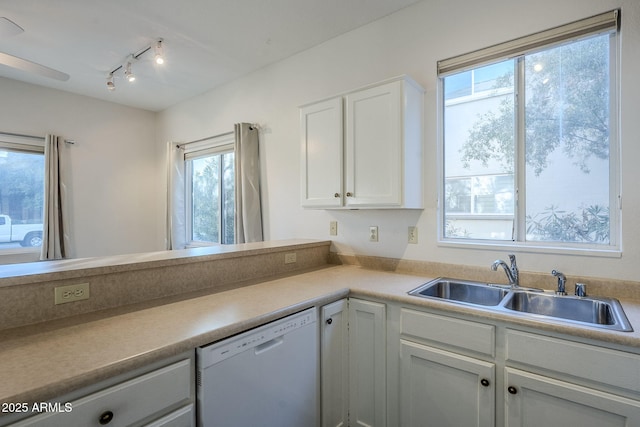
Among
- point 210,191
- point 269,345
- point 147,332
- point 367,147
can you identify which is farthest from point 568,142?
point 210,191

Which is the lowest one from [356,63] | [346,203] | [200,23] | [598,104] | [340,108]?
[346,203]

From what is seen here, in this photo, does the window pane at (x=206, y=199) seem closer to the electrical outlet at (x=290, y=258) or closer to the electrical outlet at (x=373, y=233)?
the electrical outlet at (x=290, y=258)

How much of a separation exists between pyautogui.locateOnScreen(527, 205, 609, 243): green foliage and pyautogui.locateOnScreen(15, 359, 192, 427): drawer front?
1.94m

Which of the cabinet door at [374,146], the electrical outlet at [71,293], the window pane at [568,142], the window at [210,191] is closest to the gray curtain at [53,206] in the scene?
the window at [210,191]

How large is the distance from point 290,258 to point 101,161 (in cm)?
319

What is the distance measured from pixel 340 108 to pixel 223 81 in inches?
75.2

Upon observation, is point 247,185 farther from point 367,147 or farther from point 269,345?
point 269,345

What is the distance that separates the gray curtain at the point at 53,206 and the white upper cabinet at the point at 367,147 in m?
3.02

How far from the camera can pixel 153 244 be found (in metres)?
4.50

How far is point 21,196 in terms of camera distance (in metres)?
3.44

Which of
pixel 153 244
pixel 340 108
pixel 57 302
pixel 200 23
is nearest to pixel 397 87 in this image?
pixel 340 108

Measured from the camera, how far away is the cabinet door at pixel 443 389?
4.54 feet

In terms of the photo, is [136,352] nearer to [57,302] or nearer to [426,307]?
[57,302]

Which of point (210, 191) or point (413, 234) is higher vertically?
point (210, 191)
